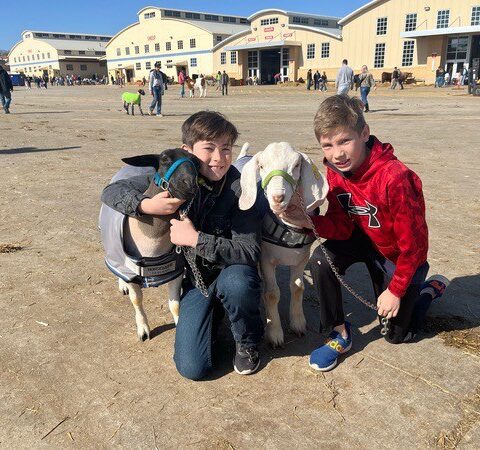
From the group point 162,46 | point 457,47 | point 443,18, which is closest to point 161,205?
point 457,47

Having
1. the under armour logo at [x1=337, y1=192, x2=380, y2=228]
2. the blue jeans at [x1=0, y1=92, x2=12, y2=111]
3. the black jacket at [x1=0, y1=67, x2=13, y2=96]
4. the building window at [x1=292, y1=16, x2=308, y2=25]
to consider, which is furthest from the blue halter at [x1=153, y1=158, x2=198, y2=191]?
the building window at [x1=292, y1=16, x2=308, y2=25]

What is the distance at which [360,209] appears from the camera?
9.18 feet

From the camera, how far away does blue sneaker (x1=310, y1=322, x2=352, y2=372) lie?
268 centimetres

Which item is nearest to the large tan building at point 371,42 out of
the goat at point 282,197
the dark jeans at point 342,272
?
the dark jeans at point 342,272

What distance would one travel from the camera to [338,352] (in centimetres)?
276

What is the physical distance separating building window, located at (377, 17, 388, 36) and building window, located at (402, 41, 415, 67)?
2.71m

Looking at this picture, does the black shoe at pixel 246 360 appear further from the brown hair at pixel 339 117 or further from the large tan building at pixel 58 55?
the large tan building at pixel 58 55

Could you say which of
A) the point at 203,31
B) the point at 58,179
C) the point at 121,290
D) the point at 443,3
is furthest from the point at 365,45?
the point at 121,290

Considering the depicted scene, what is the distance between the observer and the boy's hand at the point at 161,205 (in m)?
2.34

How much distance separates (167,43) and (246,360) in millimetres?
72075

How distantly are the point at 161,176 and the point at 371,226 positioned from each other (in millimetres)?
1339

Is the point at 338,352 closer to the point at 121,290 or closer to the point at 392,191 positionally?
the point at 392,191

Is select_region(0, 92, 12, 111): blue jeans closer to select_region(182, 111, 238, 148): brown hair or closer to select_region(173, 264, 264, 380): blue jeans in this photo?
select_region(182, 111, 238, 148): brown hair

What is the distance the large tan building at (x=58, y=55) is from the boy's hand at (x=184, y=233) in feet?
299
